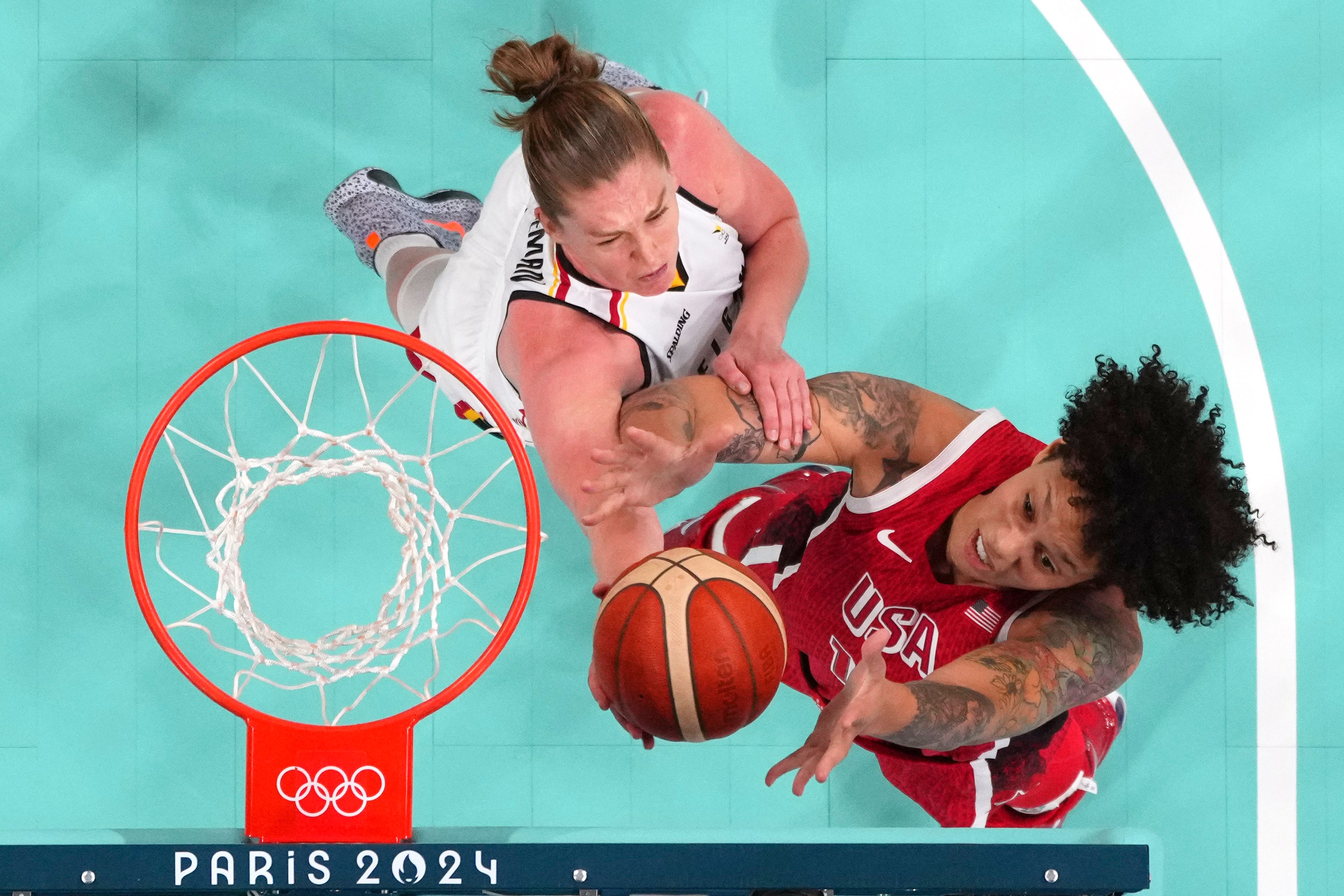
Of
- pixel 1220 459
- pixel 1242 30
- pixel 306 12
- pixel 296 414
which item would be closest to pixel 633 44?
Result: pixel 306 12

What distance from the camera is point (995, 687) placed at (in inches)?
95.6

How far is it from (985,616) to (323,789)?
5.13 feet

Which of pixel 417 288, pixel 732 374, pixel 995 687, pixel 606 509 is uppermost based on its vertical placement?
pixel 417 288

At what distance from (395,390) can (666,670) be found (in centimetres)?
206

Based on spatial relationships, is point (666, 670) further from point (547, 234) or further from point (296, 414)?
point (296, 414)

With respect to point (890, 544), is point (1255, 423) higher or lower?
higher

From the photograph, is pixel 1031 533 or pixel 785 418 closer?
pixel 1031 533

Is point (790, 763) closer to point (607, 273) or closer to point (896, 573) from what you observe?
point (896, 573)

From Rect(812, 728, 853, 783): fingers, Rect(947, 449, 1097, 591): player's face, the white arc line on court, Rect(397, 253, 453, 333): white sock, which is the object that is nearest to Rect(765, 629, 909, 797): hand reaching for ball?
Rect(812, 728, 853, 783): fingers

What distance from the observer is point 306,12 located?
13.2ft

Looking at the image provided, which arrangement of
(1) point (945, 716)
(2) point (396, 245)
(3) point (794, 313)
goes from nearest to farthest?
(1) point (945, 716) → (2) point (396, 245) → (3) point (794, 313)

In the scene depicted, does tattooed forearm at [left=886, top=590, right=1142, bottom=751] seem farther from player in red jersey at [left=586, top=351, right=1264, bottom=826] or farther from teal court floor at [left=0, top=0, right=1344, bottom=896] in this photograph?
teal court floor at [left=0, top=0, right=1344, bottom=896]

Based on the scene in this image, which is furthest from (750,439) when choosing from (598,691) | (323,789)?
(323,789)

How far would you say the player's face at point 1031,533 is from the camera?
2467 mm
